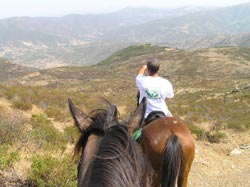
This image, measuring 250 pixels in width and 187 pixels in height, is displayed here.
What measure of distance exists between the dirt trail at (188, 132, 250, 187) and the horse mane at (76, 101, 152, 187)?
20.8 feet

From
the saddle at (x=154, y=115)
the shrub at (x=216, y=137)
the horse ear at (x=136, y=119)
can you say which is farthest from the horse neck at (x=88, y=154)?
the shrub at (x=216, y=137)

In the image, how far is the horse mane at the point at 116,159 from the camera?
2.00 m

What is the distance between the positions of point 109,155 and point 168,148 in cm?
306

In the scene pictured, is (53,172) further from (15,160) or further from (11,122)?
(11,122)

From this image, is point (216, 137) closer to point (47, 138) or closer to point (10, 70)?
point (47, 138)

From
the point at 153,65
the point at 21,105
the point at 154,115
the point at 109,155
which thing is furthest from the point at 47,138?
the point at 109,155

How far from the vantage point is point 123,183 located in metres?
2.00

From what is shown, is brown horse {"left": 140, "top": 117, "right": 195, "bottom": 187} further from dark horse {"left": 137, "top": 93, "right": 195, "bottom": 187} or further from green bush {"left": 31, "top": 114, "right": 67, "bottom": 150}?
green bush {"left": 31, "top": 114, "right": 67, "bottom": 150}

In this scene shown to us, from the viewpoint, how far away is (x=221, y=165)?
9.53m

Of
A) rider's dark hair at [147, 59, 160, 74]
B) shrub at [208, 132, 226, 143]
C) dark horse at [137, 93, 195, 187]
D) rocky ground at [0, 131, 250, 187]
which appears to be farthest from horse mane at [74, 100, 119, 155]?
shrub at [208, 132, 226, 143]

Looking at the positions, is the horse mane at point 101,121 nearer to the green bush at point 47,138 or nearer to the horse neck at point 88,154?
the horse neck at point 88,154

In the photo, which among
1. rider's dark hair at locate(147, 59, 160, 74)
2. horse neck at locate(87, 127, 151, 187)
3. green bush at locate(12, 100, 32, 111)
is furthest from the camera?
green bush at locate(12, 100, 32, 111)

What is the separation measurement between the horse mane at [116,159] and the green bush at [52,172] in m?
3.72

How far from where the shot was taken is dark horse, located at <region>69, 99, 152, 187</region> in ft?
6.64
